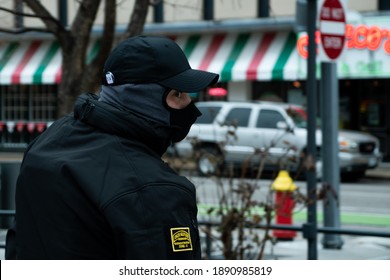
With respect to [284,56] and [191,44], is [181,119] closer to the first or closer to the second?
[284,56]

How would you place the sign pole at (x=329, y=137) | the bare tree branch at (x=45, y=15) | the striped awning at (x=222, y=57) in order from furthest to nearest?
the striped awning at (x=222, y=57)
the sign pole at (x=329, y=137)
the bare tree branch at (x=45, y=15)

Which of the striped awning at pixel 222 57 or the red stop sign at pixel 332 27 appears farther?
the striped awning at pixel 222 57

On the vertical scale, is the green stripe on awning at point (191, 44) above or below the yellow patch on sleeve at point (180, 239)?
below

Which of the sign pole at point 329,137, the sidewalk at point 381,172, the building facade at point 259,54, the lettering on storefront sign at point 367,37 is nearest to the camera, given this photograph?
the sign pole at point 329,137

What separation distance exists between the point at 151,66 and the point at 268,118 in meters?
19.7

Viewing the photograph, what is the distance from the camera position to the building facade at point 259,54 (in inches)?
1011

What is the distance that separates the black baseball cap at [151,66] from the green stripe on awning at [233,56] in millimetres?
25312

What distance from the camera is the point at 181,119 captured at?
8.07 ft

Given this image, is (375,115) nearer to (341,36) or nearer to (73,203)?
(341,36)

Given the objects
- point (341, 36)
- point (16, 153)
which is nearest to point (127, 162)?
point (341, 36)

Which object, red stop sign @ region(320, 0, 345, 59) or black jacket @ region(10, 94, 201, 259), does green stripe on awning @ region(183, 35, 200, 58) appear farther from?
black jacket @ region(10, 94, 201, 259)

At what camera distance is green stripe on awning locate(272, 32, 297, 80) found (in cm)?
2667

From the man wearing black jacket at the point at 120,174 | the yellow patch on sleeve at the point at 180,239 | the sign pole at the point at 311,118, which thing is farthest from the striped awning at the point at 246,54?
the yellow patch on sleeve at the point at 180,239

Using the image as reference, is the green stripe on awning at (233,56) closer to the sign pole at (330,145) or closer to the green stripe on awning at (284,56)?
the green stripe on awning at (284,56)
